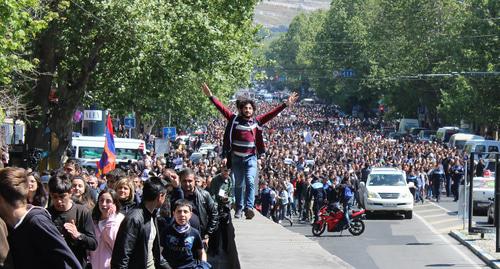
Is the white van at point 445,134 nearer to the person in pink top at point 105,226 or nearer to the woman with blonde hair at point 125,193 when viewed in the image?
the woman with blonde hair at point 125,193

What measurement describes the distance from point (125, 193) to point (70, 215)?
1227mm

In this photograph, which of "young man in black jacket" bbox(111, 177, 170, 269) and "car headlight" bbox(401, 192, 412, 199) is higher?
"young man in black jacket" bbox(111, 177, 170, 269)

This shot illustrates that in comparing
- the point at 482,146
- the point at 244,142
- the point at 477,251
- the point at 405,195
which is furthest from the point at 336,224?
the point at 482,146

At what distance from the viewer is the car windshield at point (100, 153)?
43.0m

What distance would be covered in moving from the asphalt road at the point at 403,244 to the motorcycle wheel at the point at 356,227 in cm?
20

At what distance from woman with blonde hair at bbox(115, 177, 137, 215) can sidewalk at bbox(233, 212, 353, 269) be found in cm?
159

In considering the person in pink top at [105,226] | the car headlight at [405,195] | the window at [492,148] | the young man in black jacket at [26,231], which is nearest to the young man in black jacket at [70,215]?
the person in pink top at [105,226]

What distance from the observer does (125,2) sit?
29.9 m

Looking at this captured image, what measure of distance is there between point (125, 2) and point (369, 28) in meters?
94.1

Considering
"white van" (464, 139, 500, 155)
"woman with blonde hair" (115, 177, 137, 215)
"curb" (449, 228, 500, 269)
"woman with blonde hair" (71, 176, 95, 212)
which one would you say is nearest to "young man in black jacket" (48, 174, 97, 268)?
"woman with blonde hair" (115, 177, 137, 215)

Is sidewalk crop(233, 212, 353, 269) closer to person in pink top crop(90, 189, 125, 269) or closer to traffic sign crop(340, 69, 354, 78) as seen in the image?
person in pink top crop(90, 189, 125, 269)

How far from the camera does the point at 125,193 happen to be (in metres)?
10.8

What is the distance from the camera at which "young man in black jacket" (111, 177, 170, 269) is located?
9.01m

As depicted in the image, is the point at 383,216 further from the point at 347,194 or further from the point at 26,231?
the point at 26,231
